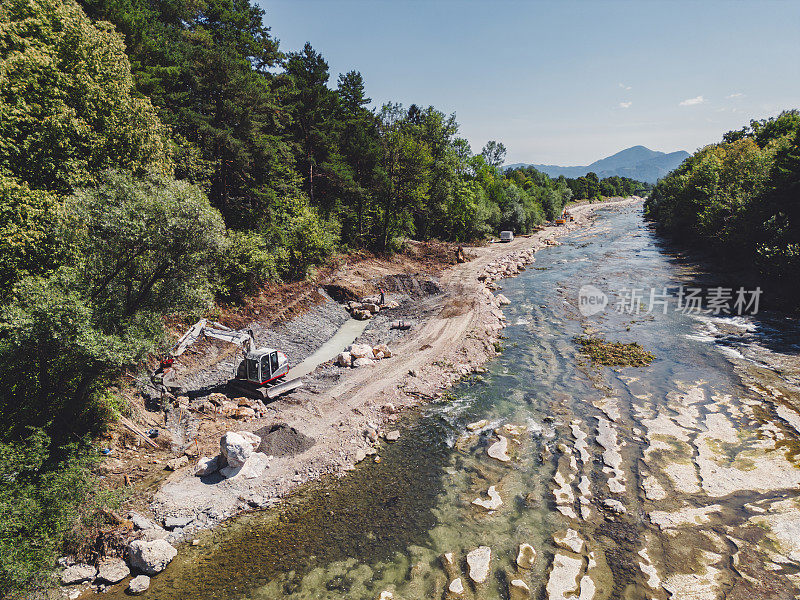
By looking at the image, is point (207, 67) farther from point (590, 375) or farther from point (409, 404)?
point (590, 375)

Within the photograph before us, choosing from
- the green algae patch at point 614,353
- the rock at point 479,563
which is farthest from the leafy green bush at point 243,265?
the green algae patch at point 614,353

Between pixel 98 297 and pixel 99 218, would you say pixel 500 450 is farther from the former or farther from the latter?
pixel 99 218

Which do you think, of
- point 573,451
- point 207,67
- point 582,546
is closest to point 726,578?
point 582,546

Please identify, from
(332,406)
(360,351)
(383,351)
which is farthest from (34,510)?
(383,351)

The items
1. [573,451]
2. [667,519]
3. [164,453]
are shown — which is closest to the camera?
[667,519]

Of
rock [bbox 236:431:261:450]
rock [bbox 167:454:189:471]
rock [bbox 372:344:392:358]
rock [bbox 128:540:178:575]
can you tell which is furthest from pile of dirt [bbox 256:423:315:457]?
rock [bbox 372:344:392:358]

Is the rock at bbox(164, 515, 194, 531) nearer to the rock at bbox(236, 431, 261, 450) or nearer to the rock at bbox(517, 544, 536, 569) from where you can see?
the rock at bbox(236, 431, 261, 450)
